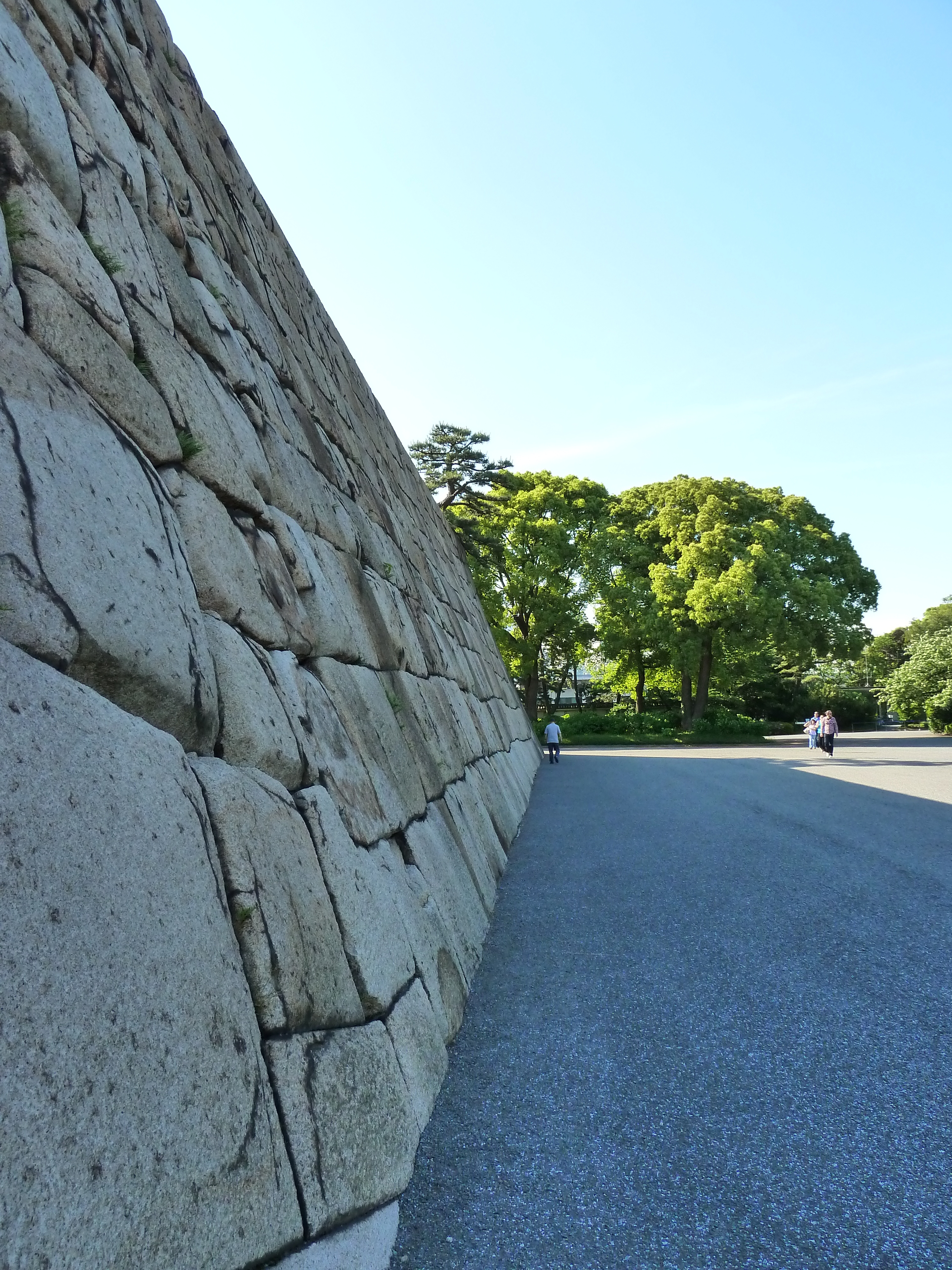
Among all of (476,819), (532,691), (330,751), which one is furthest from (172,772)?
(532,691)

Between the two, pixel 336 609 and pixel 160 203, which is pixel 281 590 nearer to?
pixel 336 609

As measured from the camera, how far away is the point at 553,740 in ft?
68.1

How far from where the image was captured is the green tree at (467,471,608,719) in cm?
2983

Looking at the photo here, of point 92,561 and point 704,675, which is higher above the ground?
point 704,675

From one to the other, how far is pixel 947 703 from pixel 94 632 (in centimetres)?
3319

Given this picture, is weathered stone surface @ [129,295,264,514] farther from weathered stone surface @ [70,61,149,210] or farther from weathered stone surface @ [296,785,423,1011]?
weathered stone surface @ [296,785,423,1011]

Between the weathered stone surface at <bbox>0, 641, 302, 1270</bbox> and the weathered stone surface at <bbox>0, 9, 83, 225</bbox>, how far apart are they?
1931 mm

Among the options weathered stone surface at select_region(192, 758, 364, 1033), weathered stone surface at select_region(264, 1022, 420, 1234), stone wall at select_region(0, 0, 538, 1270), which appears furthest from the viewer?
weathered stone surface at select_region(192, 758, 364, 1033)

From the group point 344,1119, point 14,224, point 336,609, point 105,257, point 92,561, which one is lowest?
point 344,1119

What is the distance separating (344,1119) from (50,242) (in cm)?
268

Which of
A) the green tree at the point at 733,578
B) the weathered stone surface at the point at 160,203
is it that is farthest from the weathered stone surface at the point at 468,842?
the green tree at the point at 733,578

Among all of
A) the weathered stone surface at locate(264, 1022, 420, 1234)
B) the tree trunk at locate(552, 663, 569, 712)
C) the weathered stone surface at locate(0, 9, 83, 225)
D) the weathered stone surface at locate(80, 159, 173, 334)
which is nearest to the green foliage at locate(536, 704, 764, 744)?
the tree trunk at locate(552, 663, 569, 712)

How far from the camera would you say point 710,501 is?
30.9 m

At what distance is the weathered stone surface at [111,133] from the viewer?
10.4ft
